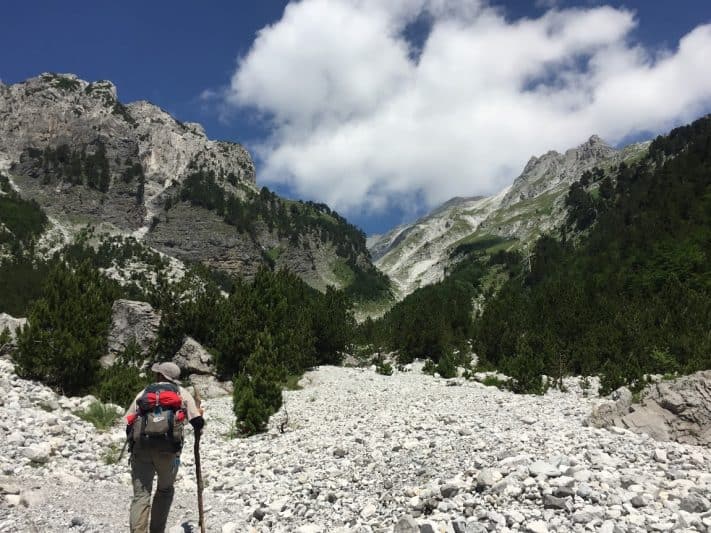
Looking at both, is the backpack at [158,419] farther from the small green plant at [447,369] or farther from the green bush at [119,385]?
the small green plant at [447,369]

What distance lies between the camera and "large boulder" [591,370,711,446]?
11383 millimetres

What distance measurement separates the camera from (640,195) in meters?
95.6

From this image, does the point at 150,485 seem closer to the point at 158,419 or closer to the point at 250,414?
the point at 158,419

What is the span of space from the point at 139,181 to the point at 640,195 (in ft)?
542

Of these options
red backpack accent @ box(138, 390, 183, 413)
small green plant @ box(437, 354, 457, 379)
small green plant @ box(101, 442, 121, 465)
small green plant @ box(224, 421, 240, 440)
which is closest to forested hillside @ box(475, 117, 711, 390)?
small green plant @ box(437, 354, 457, 379)

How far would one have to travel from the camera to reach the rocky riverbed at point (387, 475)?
7.07 metres

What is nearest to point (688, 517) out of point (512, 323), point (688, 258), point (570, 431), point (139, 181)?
point (570, 431)

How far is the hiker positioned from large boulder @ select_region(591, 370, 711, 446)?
1153cm

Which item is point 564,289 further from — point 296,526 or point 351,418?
point 296,526

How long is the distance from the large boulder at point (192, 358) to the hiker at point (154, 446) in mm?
23091

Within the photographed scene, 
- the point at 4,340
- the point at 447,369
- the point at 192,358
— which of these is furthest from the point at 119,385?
the point at 447,369

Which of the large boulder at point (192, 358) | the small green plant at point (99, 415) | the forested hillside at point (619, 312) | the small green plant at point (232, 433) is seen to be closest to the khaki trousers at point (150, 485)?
the small green plant at point (232, 433)

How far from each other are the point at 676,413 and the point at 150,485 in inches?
508

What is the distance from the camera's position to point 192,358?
99.2 ft
